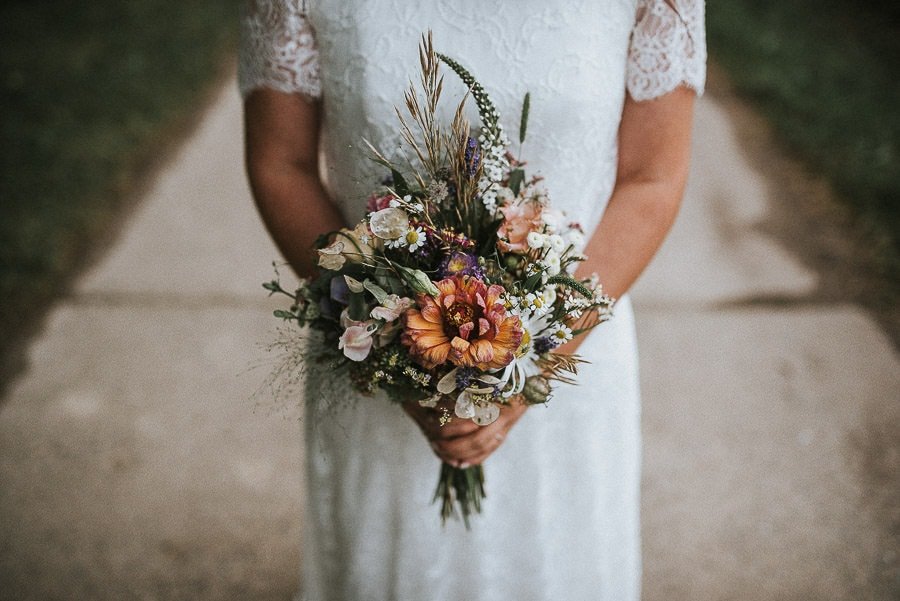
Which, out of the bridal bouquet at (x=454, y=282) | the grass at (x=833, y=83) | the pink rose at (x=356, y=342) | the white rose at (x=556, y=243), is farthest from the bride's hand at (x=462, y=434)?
the grass at (x=833, y=83)

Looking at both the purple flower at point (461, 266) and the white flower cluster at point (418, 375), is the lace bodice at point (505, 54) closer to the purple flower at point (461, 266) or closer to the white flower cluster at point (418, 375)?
the purple flower at point (461, 266)

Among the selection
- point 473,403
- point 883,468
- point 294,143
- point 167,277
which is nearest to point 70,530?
point 167,277

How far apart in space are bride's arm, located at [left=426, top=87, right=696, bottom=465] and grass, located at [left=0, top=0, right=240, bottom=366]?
2.86 m

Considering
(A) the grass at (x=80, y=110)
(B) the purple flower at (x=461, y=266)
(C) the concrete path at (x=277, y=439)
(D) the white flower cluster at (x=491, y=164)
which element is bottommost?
(C) the concrete path at (x=277, y=439)

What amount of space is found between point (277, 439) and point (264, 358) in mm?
437

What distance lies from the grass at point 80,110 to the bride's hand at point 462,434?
A: 2.76 m

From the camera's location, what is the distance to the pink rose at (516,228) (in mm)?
1227

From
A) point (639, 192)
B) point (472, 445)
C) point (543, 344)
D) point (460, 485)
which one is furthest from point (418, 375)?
point (639, 192)

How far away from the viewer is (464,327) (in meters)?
1.10

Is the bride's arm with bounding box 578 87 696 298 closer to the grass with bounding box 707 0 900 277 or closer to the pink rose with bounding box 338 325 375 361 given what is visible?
the pink rose with bounding box 338 325 375 361

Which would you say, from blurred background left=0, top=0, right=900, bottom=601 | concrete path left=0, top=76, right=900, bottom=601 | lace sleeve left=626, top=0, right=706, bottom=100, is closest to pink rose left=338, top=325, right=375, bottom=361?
lace sleeve left=626, top=0, right=706, bottom=100

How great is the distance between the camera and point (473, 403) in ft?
3.97

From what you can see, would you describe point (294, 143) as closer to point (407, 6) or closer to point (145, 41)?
point (407, 6)

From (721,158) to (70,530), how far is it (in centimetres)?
422
